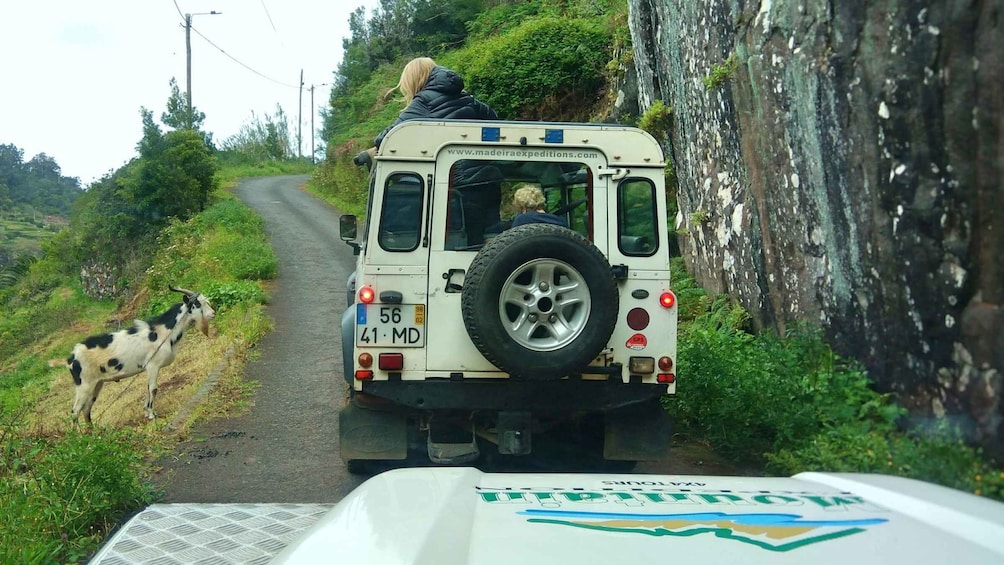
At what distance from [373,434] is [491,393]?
93cm

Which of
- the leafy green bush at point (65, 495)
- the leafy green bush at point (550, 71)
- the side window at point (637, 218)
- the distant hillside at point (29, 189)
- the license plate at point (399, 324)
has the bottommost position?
the leafy green bush at point (65, 495)

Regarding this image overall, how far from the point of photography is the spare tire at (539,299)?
5.40m

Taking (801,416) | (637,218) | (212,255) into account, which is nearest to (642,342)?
(637,218)

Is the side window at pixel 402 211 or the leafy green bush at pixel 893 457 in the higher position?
the side window at pixel 402 211

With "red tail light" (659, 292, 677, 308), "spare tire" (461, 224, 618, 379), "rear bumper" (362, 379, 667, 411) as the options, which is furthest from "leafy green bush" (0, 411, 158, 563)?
"red tail light" (659, 292, 677, 308)

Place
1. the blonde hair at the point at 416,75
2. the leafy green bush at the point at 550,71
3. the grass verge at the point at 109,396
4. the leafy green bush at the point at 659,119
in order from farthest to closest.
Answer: the leafy green bush at the point at 550,71
the leafy green bush at the point at 659,119
the blonde hair at the point at 416,75
the grass verge at the point at 109,396

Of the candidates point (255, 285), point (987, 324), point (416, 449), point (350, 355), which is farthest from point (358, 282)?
point (255, 285)

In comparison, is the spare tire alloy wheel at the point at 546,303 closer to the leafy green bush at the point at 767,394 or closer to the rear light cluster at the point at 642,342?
the rear light cluster at the point at 642,342

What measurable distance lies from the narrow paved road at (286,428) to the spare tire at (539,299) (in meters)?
1.98

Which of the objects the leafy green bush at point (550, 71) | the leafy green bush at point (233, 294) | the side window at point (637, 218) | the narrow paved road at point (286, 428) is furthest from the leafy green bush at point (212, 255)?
the side window at point (637, 218)

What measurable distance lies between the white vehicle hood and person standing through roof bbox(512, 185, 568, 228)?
3.26 m

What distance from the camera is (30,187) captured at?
63.4 meters

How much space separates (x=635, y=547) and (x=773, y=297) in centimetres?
664

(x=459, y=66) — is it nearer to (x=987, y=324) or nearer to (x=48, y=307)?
(x=48, y=307)
